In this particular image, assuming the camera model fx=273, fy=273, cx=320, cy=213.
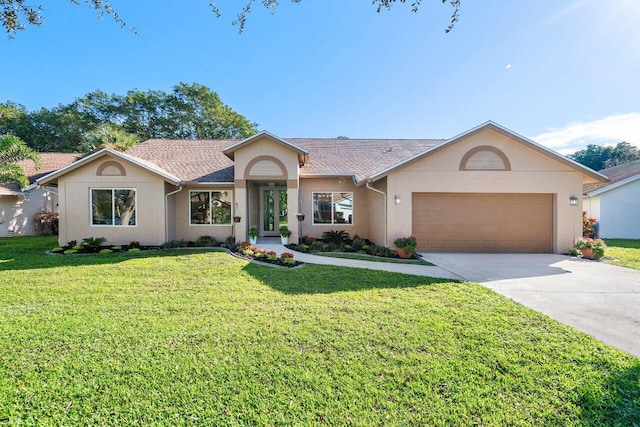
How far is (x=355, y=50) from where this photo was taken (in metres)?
12.8

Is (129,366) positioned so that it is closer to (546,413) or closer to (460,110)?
(546,413)

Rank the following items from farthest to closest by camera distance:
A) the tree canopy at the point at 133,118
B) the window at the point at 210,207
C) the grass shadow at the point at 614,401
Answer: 1. the tree canopy at the point at 133,118
2. the window at the point at 210,207
3. the grass shadow at the point at 614,401

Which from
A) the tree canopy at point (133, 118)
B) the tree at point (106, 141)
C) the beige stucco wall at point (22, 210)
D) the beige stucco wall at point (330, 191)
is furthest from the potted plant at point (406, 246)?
the tree canopy at point (133, 118)

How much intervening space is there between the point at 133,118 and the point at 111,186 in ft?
82.9

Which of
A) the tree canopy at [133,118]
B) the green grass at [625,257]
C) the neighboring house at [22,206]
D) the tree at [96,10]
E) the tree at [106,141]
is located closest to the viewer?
the tree at [96,10]

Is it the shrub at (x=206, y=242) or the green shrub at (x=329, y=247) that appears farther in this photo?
the shrub at (x=206, y=242)

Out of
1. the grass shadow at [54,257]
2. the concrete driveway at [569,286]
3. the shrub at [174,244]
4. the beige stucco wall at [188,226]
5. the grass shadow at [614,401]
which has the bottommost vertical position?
the grass shadow at [614,401]

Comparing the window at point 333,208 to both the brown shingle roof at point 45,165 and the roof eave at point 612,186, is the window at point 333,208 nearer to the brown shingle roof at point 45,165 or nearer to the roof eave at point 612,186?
the roof eave at point 612,186

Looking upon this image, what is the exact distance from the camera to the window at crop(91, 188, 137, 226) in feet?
39.8

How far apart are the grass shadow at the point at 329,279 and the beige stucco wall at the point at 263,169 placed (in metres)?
4.28

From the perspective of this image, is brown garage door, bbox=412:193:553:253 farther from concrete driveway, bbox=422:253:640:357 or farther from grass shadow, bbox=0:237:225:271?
grass shadow, bbox=0:237:225:271

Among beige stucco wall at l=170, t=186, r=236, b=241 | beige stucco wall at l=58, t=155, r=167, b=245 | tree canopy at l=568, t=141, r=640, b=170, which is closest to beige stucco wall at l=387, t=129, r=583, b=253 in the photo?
beige stucco wall at l=170, t=186, r=236, b=241

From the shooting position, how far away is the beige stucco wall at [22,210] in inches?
668

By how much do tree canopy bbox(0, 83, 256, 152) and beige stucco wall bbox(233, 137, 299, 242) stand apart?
75.5 ft
